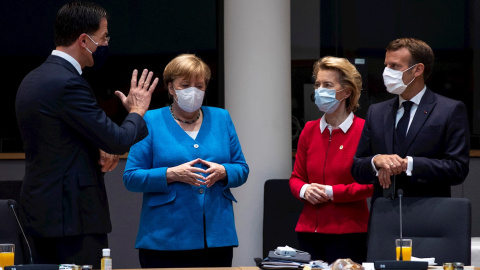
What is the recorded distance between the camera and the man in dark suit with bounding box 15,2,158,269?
9.17ft

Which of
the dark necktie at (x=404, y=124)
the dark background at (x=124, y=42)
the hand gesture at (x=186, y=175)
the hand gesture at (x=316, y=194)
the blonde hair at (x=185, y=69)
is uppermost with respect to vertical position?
the dark background at (x=124, y=42)

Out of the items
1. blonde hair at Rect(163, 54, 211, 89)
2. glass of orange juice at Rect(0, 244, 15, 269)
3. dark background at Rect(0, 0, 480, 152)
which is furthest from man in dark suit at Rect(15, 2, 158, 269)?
dark background at Rect(0, 0, 480, 152)

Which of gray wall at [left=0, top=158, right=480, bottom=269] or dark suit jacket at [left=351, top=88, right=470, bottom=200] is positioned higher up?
dark suit jacket at [left=351, top=88, right=470, bottom=200]

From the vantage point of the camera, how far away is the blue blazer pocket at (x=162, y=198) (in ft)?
11.1

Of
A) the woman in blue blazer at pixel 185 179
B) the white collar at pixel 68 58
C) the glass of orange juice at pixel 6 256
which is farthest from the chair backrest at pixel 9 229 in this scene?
the white collar at pixel 68 58

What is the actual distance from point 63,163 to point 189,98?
2.79 feet

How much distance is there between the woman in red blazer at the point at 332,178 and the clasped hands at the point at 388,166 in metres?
0.21

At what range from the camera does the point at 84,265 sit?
106 inches

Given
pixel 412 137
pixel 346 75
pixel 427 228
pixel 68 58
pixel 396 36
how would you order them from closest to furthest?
pixel 68 58, pixel 427 228, pixel 412 137, pixel 346 75, pixel 396 36

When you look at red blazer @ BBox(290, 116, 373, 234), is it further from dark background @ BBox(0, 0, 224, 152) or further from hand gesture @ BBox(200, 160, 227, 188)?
dark background @ BBox(0, 0, 224, 152)

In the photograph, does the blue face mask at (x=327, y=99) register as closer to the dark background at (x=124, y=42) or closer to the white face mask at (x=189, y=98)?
the white face mask at (x=189, y=98)

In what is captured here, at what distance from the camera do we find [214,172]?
338 centimetres

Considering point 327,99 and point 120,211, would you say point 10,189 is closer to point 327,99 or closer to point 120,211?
point 120,211

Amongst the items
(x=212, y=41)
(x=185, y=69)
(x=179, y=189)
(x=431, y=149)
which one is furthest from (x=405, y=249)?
(x=212, y=41)
